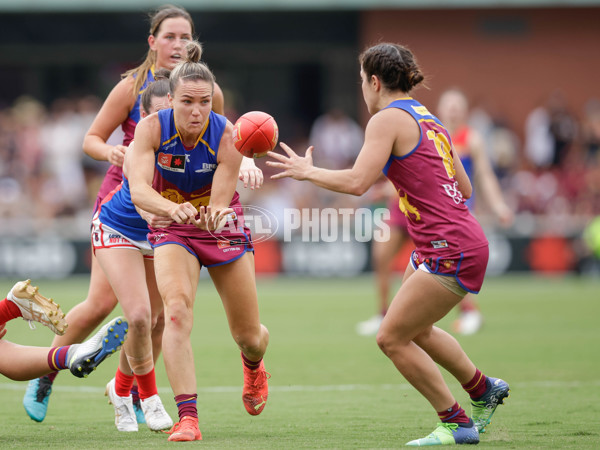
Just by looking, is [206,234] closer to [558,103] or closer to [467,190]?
[467,190]

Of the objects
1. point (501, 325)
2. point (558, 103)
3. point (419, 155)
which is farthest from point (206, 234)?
point (558, 103)

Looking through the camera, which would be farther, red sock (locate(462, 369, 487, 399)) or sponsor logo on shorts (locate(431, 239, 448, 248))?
red sock (locate(462, 369, 487, 399))

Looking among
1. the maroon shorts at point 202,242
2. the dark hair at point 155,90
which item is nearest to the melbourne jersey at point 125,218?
the maroon shorts at point 202,242

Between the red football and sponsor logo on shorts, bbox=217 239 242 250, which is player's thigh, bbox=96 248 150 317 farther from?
the red football

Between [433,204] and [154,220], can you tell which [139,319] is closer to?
[154,220]

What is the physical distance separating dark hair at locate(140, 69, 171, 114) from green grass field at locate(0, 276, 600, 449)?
212cm

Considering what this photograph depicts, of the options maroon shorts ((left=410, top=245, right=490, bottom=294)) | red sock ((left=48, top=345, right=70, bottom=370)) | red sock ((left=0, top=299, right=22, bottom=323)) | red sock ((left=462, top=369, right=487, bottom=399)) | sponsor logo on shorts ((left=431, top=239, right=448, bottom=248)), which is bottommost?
red sock ((left=462, top=369, right=487, bottom=399))

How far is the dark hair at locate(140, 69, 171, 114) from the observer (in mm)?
6262

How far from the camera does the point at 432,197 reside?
5.48 metres

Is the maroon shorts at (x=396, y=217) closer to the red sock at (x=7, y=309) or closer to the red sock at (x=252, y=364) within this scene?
the red sock at (x=252, y=364)

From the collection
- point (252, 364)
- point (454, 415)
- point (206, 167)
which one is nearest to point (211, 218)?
point (206, 167)

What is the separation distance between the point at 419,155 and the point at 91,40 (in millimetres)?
18840

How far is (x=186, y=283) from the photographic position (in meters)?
5.75

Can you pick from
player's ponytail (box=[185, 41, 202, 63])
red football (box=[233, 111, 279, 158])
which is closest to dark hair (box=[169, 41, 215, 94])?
player's ponytail (box=[185, 41, 202, 63])
